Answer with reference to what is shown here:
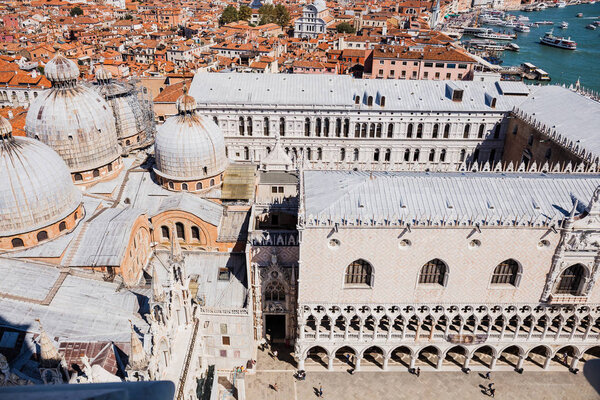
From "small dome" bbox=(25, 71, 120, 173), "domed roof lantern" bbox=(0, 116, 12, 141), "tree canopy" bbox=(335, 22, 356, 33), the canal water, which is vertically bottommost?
the canal water

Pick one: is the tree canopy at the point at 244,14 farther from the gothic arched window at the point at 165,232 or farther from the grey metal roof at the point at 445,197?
the grey metal roof at the point at 445,197

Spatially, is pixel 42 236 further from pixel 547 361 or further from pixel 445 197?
pixel 547 361

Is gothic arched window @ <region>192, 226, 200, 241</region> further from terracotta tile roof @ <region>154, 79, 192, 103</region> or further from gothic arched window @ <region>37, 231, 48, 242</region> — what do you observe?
terracotta tile roof @ <region>154, 79, 192, 103</region>

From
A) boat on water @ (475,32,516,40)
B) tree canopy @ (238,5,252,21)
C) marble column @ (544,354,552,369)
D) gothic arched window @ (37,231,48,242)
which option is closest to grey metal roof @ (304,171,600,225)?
marble column @ (544,354,552,369)

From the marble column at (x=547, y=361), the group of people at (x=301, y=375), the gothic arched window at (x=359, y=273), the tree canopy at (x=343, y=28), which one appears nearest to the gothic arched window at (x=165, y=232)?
the group of people at (x=301, y=375)

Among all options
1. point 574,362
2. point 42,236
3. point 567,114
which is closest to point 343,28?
point 567,114
